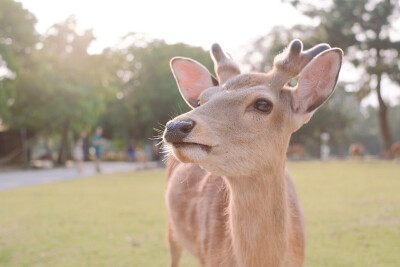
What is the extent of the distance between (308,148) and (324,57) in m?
51.5

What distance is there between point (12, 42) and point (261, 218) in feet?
75.3

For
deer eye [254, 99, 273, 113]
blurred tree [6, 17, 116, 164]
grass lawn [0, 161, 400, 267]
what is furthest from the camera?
blurred tree [6, 17, 116, 164]

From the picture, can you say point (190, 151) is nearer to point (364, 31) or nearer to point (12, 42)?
point (12, 42)

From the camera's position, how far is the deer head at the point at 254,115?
2.33 metres

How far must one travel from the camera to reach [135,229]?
659cm

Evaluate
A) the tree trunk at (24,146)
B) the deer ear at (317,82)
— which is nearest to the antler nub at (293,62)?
the deer ear at (317,82)

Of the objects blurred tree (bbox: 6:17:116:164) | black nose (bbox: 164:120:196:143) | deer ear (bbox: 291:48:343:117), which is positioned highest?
blurred tree (bbox: 6:17:116:164)

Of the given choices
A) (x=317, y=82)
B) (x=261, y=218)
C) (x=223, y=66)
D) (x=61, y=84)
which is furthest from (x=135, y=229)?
(x=61, y=84)

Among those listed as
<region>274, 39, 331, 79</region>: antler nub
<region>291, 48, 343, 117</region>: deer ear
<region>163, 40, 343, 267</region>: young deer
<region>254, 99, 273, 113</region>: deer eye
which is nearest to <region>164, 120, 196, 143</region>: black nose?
<region>163, 40, 343, 267</region>: young deer

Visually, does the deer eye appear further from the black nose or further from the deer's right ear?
the deer's right ear

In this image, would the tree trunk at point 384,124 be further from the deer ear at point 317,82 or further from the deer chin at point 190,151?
the deer chin at point 190,151

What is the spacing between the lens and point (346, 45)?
30.4m

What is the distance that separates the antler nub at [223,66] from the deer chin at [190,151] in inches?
43.4

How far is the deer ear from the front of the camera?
8.93 ft
